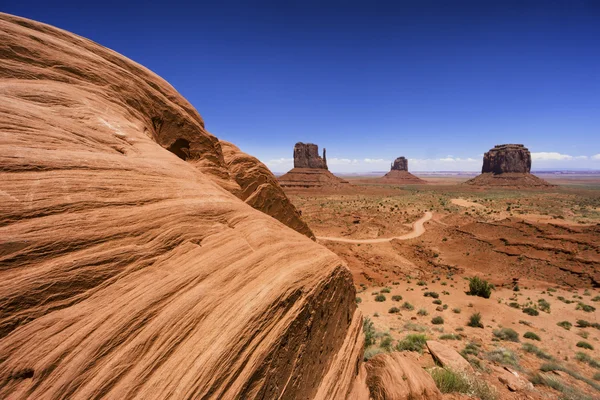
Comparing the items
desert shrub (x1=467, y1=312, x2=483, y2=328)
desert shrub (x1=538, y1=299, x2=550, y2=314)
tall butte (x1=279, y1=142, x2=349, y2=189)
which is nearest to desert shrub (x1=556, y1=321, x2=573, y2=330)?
Result: desert shrub (x1=538, y1=299, x2=550, y2=314)

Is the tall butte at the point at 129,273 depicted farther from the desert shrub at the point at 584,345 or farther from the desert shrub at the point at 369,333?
the desert shrub at the point at 584,345

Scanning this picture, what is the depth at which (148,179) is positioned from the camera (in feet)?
15.8

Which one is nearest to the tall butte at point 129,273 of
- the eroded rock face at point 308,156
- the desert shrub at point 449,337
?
the desert shrub at point 449,337

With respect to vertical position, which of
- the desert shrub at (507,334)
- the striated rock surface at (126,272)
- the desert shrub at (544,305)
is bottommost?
the desert shrub at (544,305)

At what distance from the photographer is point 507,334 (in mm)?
12547

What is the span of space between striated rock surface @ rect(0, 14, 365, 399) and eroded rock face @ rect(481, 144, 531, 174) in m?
165

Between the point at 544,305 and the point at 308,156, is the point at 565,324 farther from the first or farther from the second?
the point at 308,156

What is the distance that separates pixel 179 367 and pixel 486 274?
1102 inches

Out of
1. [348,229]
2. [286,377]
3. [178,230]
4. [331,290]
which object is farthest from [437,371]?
[348,229]

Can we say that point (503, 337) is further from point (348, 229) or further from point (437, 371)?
point (348, 229)

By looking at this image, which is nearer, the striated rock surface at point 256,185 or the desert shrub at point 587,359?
the desert shrub at point 587,359

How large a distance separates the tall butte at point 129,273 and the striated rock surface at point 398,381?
52 mm

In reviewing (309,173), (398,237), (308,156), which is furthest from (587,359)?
(308,156)

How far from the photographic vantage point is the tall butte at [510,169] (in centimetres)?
11691
